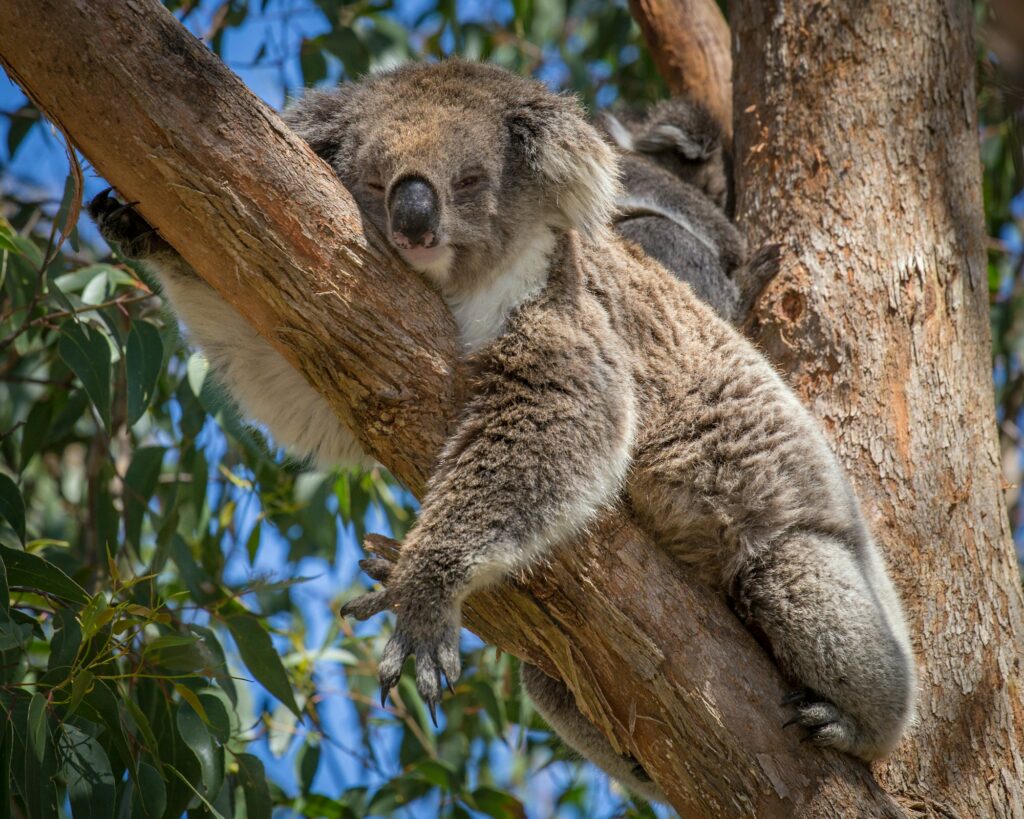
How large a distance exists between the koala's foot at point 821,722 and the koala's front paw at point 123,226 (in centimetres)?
170

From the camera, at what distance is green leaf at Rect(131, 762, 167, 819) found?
2.39 m

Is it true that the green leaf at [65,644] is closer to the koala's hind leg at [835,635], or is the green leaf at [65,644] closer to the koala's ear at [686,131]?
the koala's hind leg at [835,635]

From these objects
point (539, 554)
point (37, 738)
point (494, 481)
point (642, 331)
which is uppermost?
point (642, 331)

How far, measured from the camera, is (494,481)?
2.32 m

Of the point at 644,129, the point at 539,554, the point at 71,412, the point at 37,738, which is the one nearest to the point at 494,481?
the point at 539,554

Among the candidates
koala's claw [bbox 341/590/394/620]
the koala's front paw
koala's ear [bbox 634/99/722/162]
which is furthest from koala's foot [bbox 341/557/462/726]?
koala's ear [bbox 634/99/722/162]

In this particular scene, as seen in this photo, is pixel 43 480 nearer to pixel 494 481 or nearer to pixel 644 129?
pixel 644 129

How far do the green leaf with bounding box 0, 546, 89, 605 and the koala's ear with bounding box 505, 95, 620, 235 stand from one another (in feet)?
4.84

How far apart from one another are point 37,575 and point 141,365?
0.64 m

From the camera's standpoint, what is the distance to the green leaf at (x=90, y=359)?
9.34ft

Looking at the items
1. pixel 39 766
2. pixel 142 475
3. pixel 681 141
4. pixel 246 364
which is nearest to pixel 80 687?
pixel 39 766

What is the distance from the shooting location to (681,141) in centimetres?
425

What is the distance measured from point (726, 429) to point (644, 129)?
6.99ft

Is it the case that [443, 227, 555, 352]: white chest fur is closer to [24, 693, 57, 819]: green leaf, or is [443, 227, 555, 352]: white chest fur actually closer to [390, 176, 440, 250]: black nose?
[390, 176, 440, 250]: black nose
